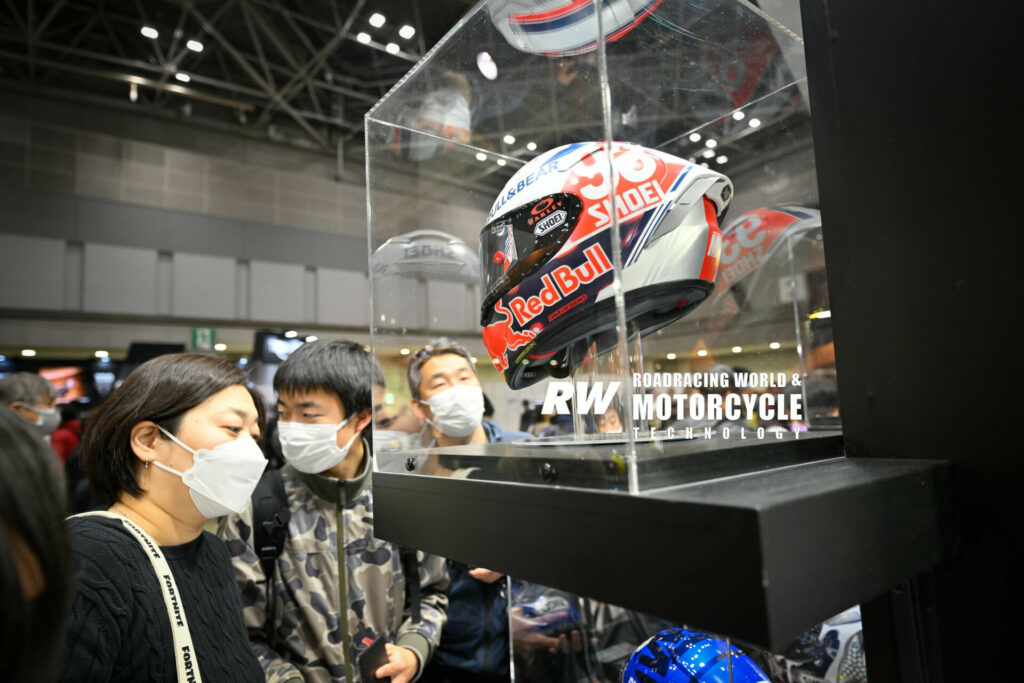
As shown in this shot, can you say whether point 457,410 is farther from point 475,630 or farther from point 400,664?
point 475,630

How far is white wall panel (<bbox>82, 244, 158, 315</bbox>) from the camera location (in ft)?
28.4

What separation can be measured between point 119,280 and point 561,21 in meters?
9.75

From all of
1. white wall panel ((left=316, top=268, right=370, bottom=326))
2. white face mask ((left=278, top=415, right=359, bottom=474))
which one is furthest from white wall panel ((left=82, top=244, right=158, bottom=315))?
white face mask ((left=278, top=415, right=359, bottom=474))

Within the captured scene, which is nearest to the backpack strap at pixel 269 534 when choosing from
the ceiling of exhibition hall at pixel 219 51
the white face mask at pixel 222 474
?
the white face mask at pixel 222 474

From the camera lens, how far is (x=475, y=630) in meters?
2.00

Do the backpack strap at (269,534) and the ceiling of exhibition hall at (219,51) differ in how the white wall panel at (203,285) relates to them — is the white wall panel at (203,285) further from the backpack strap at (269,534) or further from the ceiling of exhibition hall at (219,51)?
the backpack strap at (269,534)

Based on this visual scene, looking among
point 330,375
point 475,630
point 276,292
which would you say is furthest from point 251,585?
point 276,292

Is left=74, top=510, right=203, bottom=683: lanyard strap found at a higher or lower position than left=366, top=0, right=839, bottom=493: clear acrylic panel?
lower

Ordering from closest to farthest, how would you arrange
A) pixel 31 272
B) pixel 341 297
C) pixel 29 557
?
pixel 29 557
pixel 31 272
pixel 341 297

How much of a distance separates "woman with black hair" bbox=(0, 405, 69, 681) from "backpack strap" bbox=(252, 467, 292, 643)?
1236 mm

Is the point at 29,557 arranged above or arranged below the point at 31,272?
below

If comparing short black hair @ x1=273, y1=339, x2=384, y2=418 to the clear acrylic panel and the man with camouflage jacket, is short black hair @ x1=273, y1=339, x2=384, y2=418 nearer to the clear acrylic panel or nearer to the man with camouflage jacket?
the man with camouflage jacket

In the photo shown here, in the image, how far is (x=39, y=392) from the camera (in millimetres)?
4504

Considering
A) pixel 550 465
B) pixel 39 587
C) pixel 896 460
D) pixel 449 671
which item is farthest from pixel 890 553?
pixel 449 671
